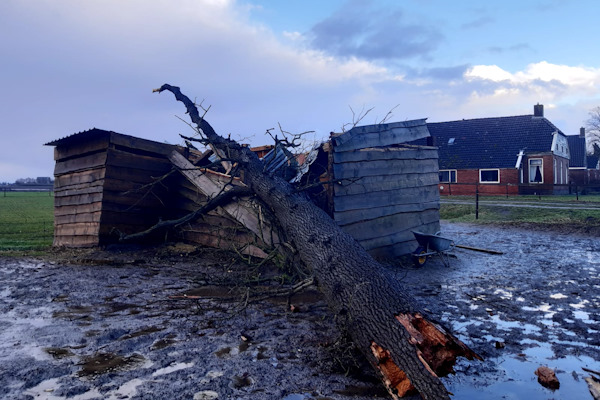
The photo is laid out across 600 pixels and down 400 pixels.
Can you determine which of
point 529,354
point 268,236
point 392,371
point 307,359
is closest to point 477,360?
point 529,354

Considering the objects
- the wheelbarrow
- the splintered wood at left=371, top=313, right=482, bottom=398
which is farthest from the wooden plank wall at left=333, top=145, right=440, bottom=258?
the splintered wood at left=371, top=313, right=482, bottom=398

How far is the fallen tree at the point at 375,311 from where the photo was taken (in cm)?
334

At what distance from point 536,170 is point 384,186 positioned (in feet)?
87.9

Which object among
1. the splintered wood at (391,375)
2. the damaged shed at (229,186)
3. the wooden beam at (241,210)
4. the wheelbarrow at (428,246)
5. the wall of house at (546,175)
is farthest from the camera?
the wall of house at (546,175)

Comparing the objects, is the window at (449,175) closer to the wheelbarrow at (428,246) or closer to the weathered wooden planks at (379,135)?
the weathered wooden planks at (379,135)

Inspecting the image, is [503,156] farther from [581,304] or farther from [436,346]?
[436,346]

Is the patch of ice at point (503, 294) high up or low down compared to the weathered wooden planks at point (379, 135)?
down

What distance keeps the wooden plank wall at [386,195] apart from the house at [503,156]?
19844 millimetres

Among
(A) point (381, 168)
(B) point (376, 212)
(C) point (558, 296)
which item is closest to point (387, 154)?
(A) point (381, 168)

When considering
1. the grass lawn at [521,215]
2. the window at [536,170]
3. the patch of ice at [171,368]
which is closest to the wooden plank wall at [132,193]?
the patch of ice at [171,368]

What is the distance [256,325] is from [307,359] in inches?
42.9

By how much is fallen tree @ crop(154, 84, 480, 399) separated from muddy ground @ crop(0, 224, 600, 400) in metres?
0.17

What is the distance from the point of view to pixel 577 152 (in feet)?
143

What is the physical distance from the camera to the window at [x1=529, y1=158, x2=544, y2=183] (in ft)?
102
